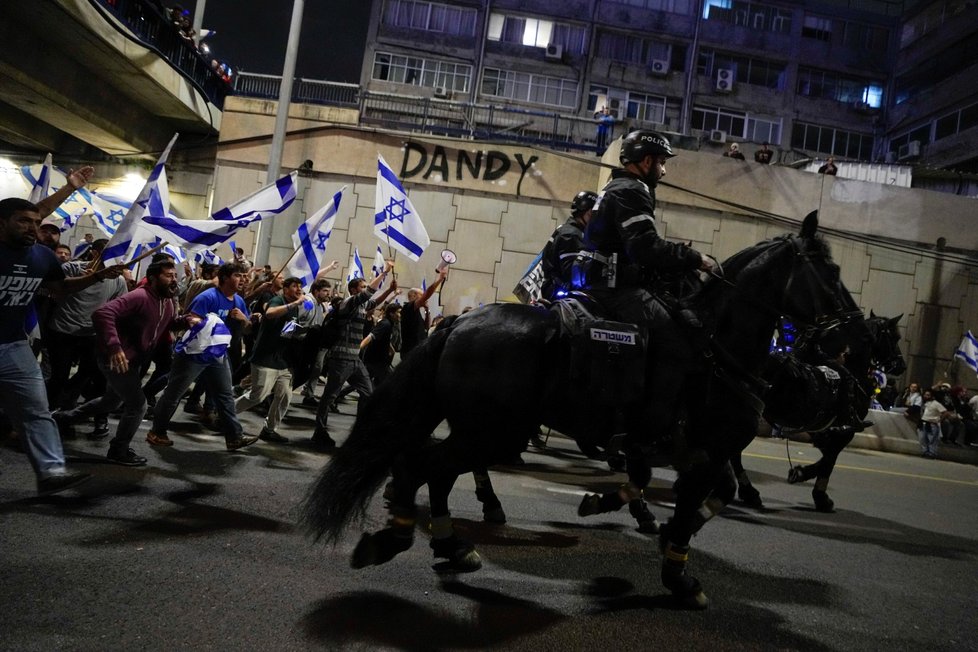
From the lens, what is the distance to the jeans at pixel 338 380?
8.45 meters

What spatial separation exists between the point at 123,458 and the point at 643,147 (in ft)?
16.6

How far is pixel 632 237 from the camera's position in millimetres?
3996

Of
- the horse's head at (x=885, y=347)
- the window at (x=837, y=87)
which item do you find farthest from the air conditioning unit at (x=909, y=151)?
the horse's head at (x=885, y=347)

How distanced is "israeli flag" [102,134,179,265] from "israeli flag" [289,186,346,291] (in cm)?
179

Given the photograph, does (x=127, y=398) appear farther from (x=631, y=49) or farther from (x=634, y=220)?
(x=631, y=49)

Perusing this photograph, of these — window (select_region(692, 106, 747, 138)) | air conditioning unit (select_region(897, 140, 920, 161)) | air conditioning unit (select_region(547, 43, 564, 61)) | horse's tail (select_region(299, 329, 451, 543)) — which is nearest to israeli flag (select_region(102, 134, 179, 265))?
horse's tail (select_region(299, 329, 451, 543))

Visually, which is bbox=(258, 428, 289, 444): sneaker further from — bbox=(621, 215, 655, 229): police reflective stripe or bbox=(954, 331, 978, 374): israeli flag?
bbox=(954, 331, 978, 374): israeli flag

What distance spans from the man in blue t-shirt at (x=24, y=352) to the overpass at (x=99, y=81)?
34.7 feet

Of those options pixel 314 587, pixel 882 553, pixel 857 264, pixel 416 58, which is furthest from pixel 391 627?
pixel 416 58

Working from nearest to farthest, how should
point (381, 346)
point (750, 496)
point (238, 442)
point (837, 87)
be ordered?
Answer: point (238, 442) < point (750, 496) < point (381, 346) < point (837, 87)

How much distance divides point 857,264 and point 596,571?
17.5 meters

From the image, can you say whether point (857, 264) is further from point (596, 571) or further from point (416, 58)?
point (416, 58)

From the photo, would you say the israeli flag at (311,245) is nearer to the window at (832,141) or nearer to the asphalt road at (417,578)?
the asphalt road at (417,578)

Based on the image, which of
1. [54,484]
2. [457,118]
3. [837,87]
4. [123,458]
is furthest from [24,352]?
[837,87]
